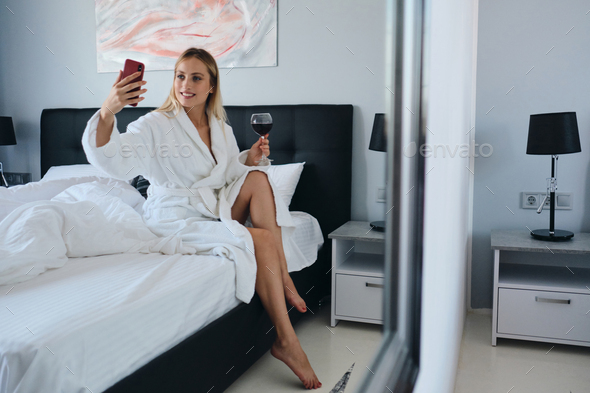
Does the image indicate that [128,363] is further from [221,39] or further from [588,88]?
[588,88]

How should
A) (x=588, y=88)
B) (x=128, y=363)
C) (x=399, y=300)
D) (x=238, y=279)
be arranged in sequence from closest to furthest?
(x=399, y=300) < (x=128, y=363) < (x=238, y=279) < (x=588, y=88)

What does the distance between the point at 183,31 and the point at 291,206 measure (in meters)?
0.81

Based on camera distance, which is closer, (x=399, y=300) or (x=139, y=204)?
(x=399, y=300)

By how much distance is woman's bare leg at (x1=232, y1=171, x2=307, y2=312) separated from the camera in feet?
4.11

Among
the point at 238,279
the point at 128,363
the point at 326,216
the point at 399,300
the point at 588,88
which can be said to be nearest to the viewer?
the point at 399,300

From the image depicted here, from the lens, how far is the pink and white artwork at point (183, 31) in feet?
5.49

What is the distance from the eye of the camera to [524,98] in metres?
1.55

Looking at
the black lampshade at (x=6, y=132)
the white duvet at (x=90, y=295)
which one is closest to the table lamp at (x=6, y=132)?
the black lampshade at (x=6, y=132)

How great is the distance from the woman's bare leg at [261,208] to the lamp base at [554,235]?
811 mm

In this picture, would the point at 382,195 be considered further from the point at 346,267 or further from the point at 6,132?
the point at 6,132

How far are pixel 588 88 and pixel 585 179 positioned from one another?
1.04 ft

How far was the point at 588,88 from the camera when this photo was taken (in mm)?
1486

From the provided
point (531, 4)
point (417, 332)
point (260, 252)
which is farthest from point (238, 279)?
point (531, 4)

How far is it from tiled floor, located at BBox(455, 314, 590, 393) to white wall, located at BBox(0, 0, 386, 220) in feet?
1.87
